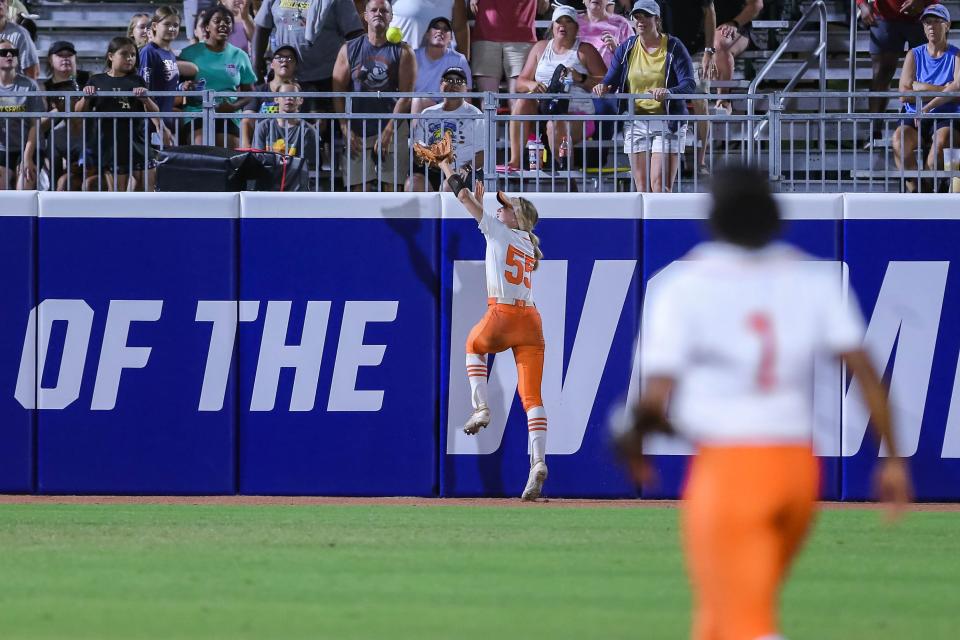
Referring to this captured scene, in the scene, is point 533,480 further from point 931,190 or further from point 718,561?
point 718,561

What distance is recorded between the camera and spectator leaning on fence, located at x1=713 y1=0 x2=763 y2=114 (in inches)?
622

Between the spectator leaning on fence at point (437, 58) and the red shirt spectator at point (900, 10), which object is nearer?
the spectator leaning on fence at point (437, 58)

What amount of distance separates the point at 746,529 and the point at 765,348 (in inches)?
20.9

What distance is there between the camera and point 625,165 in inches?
550

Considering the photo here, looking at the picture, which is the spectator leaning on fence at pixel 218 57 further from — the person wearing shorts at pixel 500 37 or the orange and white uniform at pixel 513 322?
the orange and white uniform at pixel 513 322

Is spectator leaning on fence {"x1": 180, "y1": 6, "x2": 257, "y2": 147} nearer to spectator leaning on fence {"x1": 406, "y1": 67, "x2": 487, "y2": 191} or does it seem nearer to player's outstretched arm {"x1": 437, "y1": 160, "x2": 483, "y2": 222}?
spectator leaning on fence {"x1": 406, "y1": 67, "x2": 487, "y2": 191}

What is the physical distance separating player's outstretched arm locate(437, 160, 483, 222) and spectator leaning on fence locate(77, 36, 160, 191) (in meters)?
2.66

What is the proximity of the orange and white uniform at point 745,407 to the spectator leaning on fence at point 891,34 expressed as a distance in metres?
12.5

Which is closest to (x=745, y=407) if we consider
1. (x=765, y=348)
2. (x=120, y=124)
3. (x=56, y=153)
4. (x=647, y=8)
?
(x=765, y=348)

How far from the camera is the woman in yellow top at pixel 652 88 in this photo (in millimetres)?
12844

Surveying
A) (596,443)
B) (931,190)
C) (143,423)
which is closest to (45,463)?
(143,423)

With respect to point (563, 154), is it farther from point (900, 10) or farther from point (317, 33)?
point (900, 10)

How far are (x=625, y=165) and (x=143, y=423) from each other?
494cm

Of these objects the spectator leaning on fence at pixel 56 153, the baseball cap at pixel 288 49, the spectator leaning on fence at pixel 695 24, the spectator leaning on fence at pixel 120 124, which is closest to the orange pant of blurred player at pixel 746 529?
the spectator leaning on fence at pixel 120 124
